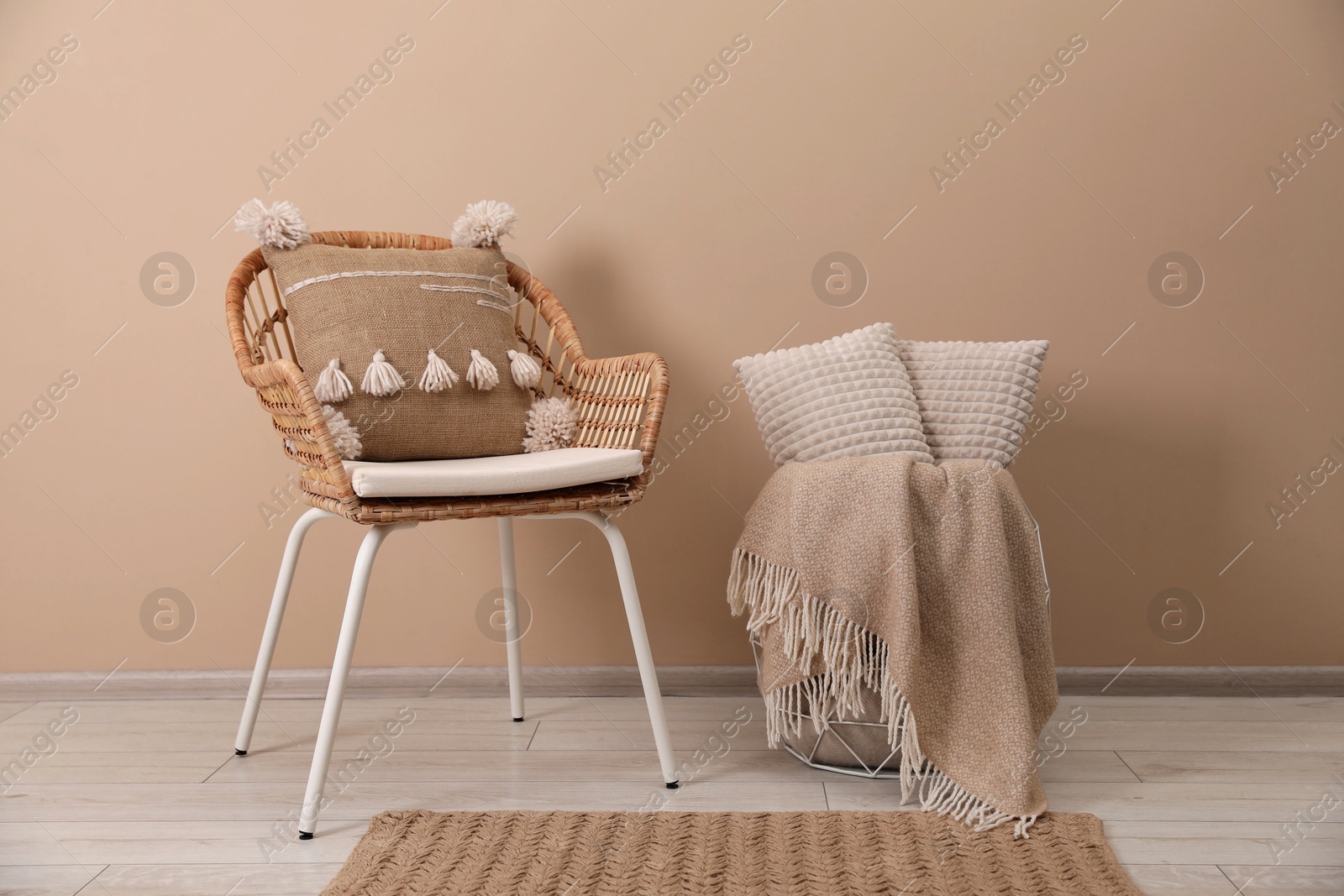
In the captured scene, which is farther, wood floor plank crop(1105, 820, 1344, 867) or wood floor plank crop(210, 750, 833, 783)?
wood floor plank crop(210, 750, 833, 783)

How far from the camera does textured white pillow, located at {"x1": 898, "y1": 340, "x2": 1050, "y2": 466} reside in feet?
4.56

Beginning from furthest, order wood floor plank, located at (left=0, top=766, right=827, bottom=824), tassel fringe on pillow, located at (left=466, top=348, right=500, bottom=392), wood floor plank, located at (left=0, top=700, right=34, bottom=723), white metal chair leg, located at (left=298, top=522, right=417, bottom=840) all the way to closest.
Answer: wood floor plank, located at (left=0, top=700, right=34, bottom=723)
tassel fringe on pillow, located at (left=466, top=348, right=500, bottom=392)
wood floor plank, located at (left=0, top=766, right=827, bottom=824)
white metal chair leg, located at (left=298, top=522, right=417, bottom=840)

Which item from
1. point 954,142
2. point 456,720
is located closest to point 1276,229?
point 954,142

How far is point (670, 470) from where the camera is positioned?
69.1 inches

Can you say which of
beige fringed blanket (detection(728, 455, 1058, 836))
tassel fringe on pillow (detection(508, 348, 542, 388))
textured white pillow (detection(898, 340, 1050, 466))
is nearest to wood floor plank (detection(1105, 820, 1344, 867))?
beige fringed blanket (detection(728, 455, 1058, 836))

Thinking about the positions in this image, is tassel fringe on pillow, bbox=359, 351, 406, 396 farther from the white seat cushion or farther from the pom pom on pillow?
the pom pom on pillow

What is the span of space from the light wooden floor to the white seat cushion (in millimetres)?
444

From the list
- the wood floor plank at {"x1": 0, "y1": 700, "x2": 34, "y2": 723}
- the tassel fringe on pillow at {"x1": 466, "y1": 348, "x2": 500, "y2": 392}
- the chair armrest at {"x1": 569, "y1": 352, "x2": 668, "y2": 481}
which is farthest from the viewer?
the wood floor plank at {"x1": 0, "y1": 700, "x2": 34, "y2": 723}

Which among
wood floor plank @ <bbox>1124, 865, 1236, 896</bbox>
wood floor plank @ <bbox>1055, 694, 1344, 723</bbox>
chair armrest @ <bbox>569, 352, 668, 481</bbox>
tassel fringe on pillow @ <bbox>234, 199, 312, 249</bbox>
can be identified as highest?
tassel fringe on pillow @ <bbox>234, 199, 312, 249</bbox>

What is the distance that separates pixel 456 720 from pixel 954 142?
1385mm

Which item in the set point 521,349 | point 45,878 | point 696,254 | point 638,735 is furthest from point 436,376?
point 45,878

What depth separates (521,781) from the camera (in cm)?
135

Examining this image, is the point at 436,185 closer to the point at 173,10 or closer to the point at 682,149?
the point at 682,149

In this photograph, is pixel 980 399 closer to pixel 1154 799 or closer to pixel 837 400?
pixel 837 400
